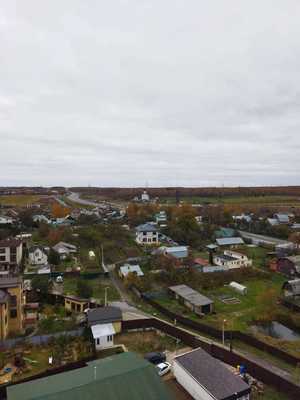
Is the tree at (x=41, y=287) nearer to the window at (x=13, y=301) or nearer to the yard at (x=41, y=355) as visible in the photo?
the window at (x=13, y=301)

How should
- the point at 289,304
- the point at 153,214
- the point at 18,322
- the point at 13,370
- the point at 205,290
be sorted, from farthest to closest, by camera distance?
the point at 153,214
the point at 205,290
the point at 289,304
the point at 18,322
the point at 13,370

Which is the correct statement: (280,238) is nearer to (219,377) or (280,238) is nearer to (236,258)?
(236,258)

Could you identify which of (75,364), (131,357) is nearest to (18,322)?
(75,364)

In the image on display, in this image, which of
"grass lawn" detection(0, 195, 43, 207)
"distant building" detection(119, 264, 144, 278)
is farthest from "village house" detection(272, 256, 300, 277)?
"grass lawn" detection(0, 195, 43, 207)

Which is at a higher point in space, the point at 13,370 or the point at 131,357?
the point at 131,357

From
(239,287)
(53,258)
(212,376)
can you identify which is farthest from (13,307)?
(239,287)
